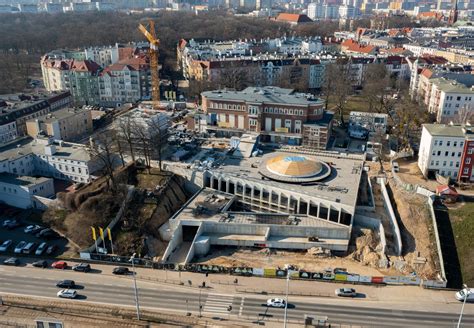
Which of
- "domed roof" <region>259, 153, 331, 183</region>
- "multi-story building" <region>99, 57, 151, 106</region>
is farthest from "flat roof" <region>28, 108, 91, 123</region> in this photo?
"domed roof" <region>259, 153, 331, 183</region>

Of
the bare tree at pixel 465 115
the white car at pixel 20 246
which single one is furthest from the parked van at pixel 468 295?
the white car at pixel 20 246

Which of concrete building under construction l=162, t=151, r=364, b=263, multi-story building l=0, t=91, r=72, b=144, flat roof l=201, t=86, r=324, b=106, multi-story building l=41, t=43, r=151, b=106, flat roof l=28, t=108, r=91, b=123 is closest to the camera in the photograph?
concrete building under construction l=162, t=151, r=364, b=263

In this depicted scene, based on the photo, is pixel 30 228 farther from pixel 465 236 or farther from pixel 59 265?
pixel 465 236

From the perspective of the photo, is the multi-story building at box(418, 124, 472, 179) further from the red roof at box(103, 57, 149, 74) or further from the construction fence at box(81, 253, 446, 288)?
the red roof at box(103, 57, 149, 74)

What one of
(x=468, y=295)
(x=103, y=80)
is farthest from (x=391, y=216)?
(x=103, y=80)

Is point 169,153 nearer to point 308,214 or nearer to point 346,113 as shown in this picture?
point 308,214
